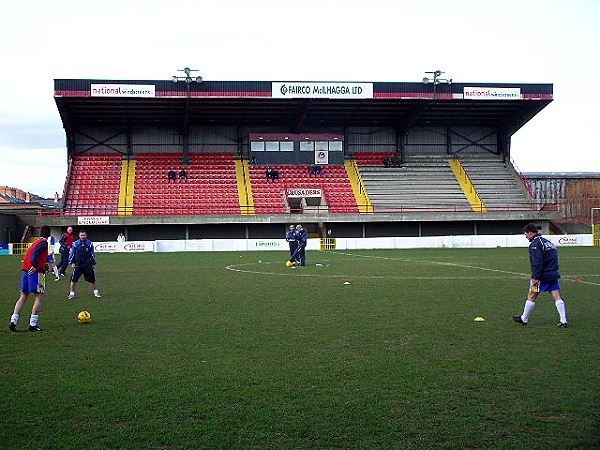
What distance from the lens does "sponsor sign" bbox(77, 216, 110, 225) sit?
165ft

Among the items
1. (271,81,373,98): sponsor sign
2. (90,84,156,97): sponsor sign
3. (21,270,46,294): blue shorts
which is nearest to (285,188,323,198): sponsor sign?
(271,81,373,98): sponsor sign

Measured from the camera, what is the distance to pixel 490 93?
55.9 meters

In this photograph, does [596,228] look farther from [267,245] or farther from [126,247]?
[126,247]

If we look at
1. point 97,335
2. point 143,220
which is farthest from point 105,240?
point 97,335

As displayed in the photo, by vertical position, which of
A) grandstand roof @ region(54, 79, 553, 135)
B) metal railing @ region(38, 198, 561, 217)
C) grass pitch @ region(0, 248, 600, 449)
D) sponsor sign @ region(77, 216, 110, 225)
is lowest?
grass pitch @ region(0, 248, 600, 449)

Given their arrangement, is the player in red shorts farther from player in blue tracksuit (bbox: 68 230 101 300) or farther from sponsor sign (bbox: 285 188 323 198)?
sponsor sign (bbox: 285 188 323 198)

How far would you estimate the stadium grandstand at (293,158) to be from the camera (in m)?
53.1

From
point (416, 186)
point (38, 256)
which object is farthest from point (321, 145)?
Result: point (38, 256)

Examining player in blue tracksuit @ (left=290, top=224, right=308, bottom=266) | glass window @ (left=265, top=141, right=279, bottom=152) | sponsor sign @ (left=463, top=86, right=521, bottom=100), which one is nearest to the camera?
player in blue tracksuit @ (left=290, top=224, right=308, bottom=266)

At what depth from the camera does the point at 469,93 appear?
55.7m

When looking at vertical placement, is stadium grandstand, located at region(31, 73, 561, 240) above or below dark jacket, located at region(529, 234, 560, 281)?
above

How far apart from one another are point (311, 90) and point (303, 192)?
343 inches

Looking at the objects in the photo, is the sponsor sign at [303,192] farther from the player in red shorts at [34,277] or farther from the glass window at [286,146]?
the player in red shorts at [34,277]

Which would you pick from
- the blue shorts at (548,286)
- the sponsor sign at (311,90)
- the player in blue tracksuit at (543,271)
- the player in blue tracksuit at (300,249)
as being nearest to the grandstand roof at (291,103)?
the sponsor sign at (311,90)
